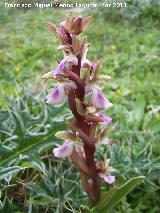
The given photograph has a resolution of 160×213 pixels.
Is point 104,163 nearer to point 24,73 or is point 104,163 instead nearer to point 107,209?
point 107,209

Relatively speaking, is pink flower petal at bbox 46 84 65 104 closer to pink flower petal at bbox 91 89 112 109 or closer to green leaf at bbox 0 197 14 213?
pink flower petal at bbox 91 89 112 109

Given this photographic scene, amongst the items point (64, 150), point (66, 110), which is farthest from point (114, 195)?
point (66, 110)

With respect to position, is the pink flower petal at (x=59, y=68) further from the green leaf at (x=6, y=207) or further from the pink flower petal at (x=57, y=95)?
the green leaf at (x=6, y=207)

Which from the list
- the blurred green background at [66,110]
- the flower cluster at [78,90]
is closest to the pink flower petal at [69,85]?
the flower cluster at [78,90]

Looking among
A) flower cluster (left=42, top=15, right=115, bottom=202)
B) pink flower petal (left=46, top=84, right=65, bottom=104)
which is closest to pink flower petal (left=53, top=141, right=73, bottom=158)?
flower cluster (left=42, top=15, right=115, bottom=202)

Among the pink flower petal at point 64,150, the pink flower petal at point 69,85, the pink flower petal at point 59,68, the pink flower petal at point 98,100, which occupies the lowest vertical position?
the pink flower petal at point 64,150

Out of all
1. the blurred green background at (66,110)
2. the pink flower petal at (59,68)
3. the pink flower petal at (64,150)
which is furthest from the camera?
the blurred green background at (66,110)
